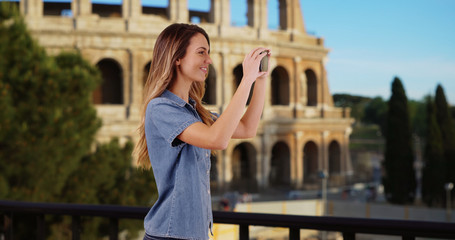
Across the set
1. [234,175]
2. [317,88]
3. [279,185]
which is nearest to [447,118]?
[317,88]

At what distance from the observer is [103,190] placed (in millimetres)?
13258

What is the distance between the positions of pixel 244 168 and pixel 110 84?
9130 millimetres

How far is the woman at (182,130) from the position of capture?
6.36 ft

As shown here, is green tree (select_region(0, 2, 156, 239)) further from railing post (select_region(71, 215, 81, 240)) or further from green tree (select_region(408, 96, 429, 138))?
green tree (select_region(408, 96, 429, 138))

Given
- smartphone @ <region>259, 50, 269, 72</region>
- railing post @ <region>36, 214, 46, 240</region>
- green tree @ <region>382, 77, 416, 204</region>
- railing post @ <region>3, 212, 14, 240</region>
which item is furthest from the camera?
green tree @ <region>382, 77, 416, 204</region>

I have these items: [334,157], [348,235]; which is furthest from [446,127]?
[348,235]

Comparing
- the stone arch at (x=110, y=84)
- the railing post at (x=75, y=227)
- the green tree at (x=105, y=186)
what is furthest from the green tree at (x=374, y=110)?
the railing post at (x=75, y=227)

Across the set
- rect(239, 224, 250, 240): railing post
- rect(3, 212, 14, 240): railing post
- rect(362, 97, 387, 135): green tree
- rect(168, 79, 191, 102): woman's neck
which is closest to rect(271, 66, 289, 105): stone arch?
rect(3, 212, 14, 240): railing post

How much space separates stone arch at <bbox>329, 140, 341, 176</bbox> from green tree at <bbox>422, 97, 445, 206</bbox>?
6898mm

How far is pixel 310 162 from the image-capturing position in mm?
31891

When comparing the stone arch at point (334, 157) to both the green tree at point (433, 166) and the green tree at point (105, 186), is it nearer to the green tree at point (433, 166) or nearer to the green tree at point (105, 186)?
the green tree at point (433, 166)

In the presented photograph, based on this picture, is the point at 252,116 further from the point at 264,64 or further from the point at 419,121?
the point at 419,121

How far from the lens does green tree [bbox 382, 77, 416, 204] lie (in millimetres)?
25375

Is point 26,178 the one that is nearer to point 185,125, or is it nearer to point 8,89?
point 8,89
